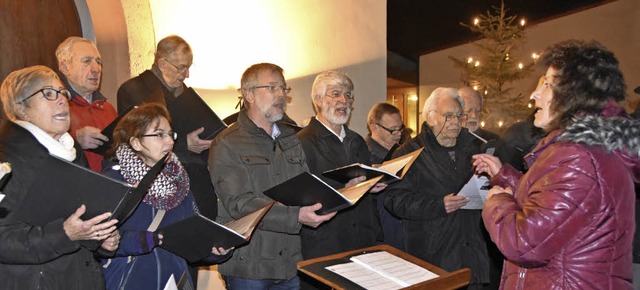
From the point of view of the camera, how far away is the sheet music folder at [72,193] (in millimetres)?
2014

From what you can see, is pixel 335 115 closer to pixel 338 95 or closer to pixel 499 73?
pixel 338 95

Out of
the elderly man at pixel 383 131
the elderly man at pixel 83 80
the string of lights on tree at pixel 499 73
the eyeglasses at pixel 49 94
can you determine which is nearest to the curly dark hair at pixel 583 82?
the eyeglasses at pixel 49 94

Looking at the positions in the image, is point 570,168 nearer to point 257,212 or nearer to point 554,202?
point 554,202

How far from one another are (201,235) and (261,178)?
731 millimetres

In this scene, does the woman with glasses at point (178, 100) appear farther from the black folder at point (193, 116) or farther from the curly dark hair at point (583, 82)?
the curly dark hair at point (583, 82)

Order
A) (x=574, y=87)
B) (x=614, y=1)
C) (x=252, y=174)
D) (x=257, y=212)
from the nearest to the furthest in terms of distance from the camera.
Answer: (x=574, y=87), (x=257, y=212), (x=252, y=174), (x=614, y=1)

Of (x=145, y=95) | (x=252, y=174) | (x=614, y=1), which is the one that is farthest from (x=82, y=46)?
(x=614, y=1)

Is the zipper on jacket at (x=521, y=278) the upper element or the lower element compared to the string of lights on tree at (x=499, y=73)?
lower

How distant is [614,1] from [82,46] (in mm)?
14360

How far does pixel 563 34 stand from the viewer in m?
14.6

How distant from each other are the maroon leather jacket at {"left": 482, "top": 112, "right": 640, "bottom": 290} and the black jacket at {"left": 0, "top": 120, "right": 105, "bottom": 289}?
5.89 ft

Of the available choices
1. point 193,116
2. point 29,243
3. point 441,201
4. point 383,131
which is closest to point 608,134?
point 441,201

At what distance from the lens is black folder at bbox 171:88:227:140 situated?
3.32 m

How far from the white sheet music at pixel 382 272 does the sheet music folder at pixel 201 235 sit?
1.46 feet
